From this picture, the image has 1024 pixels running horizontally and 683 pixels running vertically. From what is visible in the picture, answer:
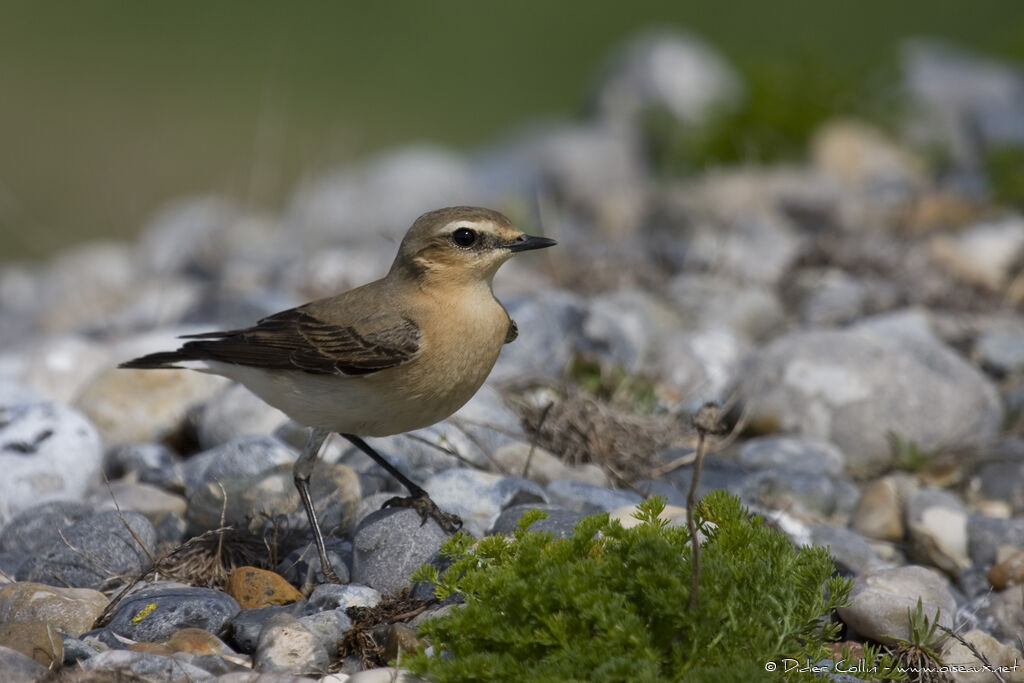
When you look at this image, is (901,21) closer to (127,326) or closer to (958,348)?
(958,348)

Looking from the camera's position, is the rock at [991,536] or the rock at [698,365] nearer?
the rock at [991,536]

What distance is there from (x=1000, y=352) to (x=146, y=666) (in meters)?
6.35

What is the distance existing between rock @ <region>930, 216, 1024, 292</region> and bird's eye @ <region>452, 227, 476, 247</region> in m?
5.69

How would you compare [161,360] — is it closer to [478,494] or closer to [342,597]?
[478,494]

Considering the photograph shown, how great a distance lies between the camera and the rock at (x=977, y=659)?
451 centimetres

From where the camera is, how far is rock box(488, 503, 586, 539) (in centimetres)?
500

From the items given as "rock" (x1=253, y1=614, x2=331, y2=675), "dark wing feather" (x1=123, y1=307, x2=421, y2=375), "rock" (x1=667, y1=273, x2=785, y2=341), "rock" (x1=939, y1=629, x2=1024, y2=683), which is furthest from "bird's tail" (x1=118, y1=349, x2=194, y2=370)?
"rock" (x1=667, y1=273, x2=785, y2=341)

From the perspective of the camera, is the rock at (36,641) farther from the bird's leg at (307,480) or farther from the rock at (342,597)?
the bird's leg at (307,480)

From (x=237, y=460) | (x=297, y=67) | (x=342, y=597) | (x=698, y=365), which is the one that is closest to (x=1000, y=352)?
(x=698, y=365)

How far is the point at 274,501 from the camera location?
5988 mm

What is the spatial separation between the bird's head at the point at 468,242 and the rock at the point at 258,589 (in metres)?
1.65

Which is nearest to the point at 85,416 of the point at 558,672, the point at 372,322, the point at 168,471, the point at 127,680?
the point at 168,471

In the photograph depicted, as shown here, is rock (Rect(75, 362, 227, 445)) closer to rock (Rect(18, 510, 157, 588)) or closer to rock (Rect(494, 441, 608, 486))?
rock (Rect(18, 510, 157, 588))

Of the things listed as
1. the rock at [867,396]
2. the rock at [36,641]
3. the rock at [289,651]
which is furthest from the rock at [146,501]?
the rock at [867,396]
